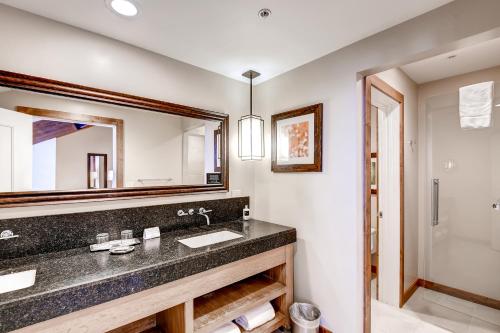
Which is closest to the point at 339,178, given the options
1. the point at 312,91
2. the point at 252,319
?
the point at 312,91

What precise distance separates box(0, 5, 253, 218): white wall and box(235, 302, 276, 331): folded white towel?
104 cm

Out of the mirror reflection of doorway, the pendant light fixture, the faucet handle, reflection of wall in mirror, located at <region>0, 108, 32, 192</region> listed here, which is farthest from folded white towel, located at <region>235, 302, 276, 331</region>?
reflection of wall in mirror, located at <region>0, 108, 32, 192</region>

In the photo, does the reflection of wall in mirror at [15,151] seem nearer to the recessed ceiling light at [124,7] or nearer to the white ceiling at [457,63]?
the recessed ceiling light at [124,7]

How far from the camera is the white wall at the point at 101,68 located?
4.58 feet

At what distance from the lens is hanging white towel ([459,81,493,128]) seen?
214cm

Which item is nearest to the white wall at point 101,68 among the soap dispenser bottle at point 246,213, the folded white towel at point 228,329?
the soap dispenser bottle at point 246,213

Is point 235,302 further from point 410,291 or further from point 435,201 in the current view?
point 435,201

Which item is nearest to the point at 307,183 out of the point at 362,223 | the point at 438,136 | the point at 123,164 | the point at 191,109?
the point at 362,223

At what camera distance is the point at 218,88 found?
2.33 m

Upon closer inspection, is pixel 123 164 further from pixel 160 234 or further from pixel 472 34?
pixel 472 34

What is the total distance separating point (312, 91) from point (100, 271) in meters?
1.98

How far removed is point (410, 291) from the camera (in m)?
2.69

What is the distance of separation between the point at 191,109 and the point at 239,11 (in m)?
0.93

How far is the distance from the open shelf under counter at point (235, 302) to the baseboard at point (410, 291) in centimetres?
155
